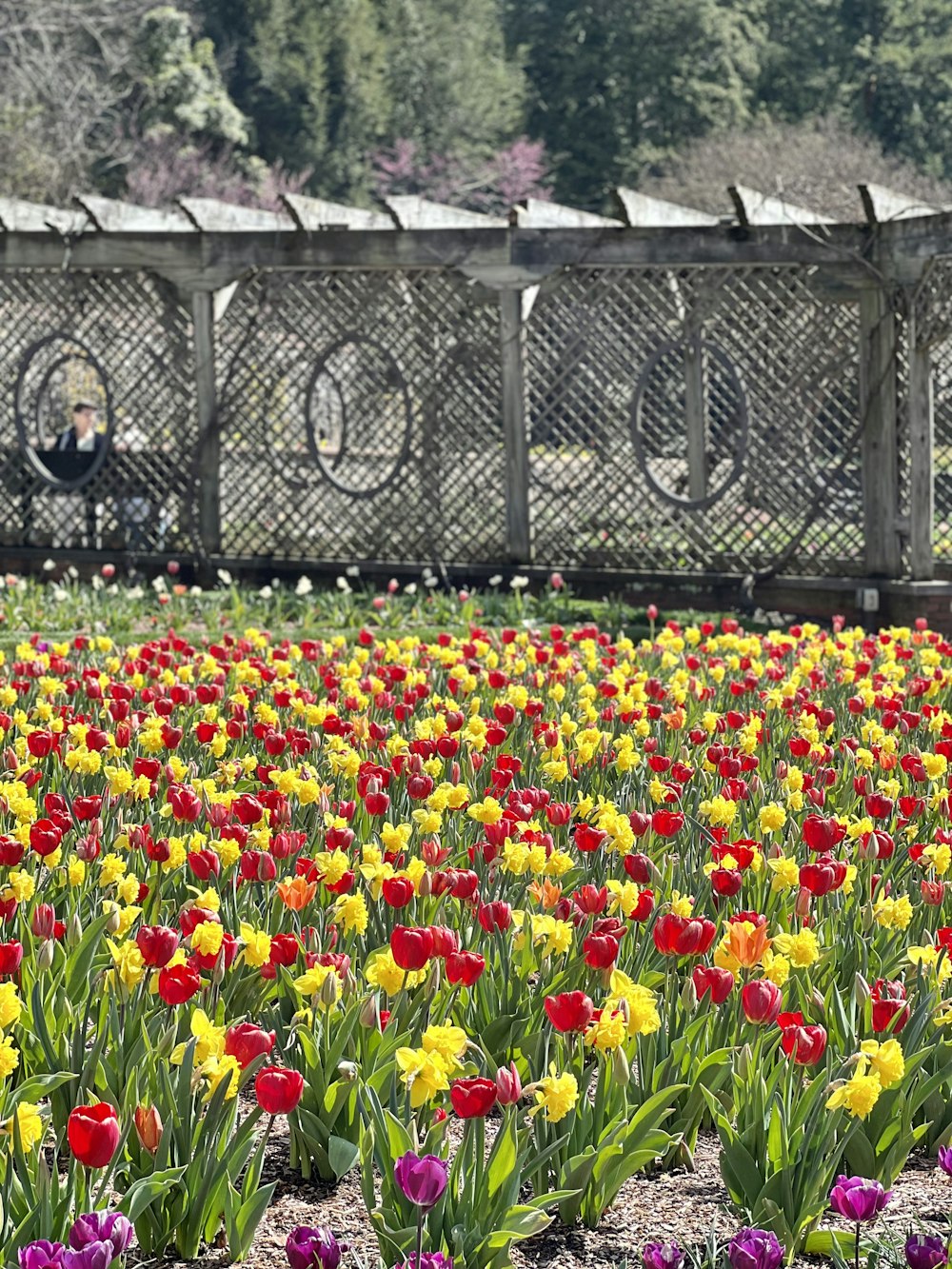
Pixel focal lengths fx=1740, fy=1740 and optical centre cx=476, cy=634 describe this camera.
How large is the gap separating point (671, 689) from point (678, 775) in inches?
74.8

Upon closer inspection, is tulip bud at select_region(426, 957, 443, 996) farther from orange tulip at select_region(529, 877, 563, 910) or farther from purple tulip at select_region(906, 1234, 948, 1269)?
purple tulip at select_region(906, 1234, 948, 1269)

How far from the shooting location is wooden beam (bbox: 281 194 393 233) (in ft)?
37.9

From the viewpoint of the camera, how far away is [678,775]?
4285 mm

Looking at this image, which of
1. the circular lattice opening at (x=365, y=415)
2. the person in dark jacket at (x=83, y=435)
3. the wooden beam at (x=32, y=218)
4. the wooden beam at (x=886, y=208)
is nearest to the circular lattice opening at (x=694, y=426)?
the wooden beam at (x=886, y=208)

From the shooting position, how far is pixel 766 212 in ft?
35.2

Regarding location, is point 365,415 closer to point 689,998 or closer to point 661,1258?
point 689,998

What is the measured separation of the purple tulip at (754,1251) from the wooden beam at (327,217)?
10.1 metres

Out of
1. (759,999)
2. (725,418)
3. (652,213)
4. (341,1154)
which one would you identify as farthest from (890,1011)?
(725,418)

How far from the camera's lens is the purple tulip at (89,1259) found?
1.89 meters

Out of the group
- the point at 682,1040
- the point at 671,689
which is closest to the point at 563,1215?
the point at 682,1040

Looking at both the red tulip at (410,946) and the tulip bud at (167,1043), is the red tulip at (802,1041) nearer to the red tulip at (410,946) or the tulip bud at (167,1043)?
the red tulip at (410,946)

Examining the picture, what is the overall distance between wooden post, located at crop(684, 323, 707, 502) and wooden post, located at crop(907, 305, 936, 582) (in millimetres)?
2288

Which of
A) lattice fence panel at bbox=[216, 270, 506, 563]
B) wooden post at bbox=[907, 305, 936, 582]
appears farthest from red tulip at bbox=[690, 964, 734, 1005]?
lattice fence panel at bbox=[216, 270, 506, 563]

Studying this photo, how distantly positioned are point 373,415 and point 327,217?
139 cm
